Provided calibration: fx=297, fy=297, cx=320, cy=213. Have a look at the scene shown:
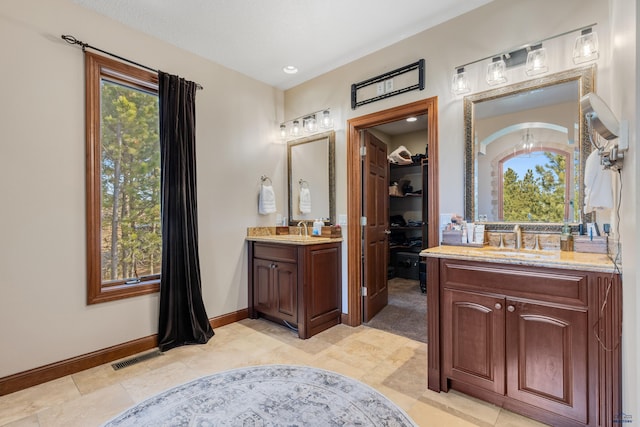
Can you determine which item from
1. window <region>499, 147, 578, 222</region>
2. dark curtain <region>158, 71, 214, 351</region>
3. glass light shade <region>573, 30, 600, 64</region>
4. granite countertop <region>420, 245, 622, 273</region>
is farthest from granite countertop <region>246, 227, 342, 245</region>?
glass light shade <region>573, 30, 600, 64</region>

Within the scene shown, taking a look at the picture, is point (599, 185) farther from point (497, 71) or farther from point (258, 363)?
point (258, 363)

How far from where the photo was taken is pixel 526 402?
1.66 meters

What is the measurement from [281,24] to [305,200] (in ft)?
6.02

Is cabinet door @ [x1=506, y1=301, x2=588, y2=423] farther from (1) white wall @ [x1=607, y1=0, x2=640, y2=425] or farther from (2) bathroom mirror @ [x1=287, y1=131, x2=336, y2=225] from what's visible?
(2) bathroom mirror @ [x1=287, y1=131, x2=336, y2=225]

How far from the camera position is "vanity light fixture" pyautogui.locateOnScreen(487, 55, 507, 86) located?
2.18 metres

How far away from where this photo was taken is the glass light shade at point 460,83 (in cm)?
236

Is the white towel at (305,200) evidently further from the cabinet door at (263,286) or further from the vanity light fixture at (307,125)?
the cabinet door at (263,286)

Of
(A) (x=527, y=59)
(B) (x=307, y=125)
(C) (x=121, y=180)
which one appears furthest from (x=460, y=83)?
A: (C) (x=121, y=180)

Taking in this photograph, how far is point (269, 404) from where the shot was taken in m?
1.84

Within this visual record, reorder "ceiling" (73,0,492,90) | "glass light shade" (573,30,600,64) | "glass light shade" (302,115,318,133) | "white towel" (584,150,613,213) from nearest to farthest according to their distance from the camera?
"white towel" (584,150,613,213)
"glass light shade" (573,30,600,64)
"ceiling" (73,0,492,90)
"glass light shade" (302,115,318,133)

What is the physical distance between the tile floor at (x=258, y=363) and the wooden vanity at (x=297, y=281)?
6.6 inches

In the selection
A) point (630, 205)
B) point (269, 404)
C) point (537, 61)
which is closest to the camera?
point (630, 205)

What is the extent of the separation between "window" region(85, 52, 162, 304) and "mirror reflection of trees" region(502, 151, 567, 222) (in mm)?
3019

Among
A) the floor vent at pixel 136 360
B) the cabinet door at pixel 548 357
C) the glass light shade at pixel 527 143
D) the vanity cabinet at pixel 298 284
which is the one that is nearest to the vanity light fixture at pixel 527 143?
the glass light shade at pixel 527 143
